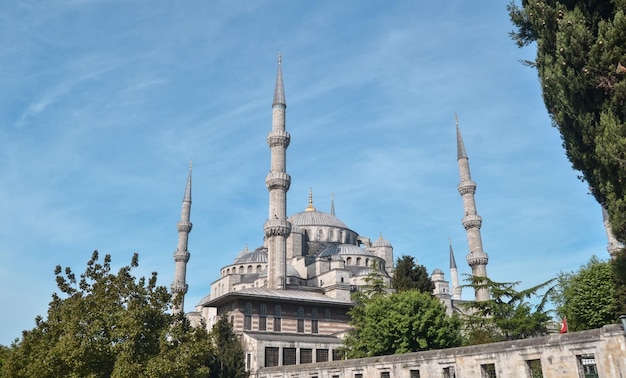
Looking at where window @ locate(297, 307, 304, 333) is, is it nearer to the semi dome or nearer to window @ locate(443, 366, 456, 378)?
window @ locate(443, 366, 456, 378)

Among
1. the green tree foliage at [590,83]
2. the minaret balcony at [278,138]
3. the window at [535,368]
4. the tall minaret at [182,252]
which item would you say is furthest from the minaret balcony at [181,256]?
the green tree foliage at [590,83]

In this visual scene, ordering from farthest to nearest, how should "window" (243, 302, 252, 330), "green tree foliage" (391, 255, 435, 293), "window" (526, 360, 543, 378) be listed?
1. "window" (243, 302, 252, 330)
2. "green tree foliage" (391, 255, 435, 293)
3. "window" (526, 360, 543, 378)

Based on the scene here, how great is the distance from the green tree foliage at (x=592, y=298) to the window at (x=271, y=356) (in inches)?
647

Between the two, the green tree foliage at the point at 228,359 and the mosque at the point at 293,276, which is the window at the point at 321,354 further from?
the green tree foliage at the point at 228,359

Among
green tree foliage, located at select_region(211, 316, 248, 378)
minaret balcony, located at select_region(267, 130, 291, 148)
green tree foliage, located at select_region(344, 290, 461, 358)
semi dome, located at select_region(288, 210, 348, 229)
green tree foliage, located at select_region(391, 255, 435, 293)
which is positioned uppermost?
minaret balcony, located at select_region(267, 130, 291, 148)

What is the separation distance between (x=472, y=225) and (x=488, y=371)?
103 ft

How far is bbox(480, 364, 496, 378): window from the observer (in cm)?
1686

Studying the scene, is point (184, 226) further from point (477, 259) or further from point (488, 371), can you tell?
point (488, 371)

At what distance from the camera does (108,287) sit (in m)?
15.2

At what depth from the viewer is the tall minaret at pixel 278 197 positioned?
4050 centimetres

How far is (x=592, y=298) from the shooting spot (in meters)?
22.8

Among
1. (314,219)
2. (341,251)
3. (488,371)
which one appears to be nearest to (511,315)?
(488,371)

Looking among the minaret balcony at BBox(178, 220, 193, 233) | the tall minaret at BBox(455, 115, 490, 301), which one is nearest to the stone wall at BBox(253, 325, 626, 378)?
the tall minaret at BBox(455, 115, 490, 301)

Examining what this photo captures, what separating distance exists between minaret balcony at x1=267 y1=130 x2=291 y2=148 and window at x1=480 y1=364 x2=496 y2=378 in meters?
30.1
